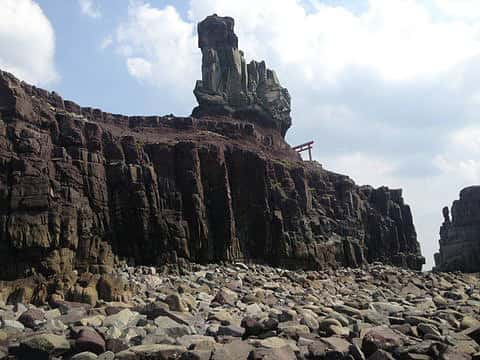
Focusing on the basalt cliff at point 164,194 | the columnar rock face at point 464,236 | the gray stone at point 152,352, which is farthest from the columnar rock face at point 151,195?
the columnar rock face at point 464,236

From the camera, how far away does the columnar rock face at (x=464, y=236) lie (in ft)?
218

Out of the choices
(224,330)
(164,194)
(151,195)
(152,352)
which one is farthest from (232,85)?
(152,352)

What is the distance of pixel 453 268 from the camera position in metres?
66.5

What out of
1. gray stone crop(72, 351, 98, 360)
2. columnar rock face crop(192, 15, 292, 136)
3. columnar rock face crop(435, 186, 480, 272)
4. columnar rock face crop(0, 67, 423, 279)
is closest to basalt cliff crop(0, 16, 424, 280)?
columnar rock face crop(0, 67, 423, 279)

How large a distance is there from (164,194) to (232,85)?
26364 millimetres

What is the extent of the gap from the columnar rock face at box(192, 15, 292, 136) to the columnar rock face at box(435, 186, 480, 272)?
30203 mm

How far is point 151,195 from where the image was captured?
3341 cm

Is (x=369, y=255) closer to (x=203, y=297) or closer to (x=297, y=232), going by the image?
(x=297, y=232)

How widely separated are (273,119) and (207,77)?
9.17 m

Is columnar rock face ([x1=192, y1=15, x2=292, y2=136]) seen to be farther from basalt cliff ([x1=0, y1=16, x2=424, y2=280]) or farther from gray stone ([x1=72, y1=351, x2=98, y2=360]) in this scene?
gray stone ([x1=72, y1=351, x2=98, y2=360])

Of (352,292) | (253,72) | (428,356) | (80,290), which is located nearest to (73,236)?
(80,290)

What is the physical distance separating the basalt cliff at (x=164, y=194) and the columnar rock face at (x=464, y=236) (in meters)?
14.8

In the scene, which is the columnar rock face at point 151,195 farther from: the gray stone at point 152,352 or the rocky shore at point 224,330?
the gray stone at point 152,352

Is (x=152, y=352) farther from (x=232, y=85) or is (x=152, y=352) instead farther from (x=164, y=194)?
(x=232, y=85)
